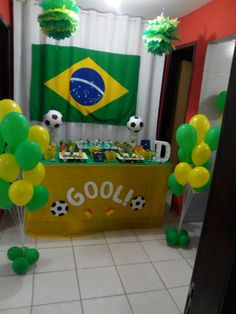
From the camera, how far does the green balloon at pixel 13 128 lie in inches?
71.9

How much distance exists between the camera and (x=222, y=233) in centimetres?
82

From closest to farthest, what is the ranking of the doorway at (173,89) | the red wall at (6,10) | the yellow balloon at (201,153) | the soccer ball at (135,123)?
the yellow balloon at (201,153) → the red wall at (6,10) → the soccer ball at (135,123) → the doorway at (173,89)

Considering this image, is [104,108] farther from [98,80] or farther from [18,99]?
[18,99]

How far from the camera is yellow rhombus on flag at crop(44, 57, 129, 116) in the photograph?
135 inches

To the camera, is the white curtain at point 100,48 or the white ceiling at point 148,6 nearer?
the white ceiling at point 148,6

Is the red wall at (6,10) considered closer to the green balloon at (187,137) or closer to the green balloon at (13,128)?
the green balloon at (13,128)

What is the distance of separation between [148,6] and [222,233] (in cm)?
305

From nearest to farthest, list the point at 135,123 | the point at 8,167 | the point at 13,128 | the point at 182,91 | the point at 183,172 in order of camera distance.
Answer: the point at 13,128 < the point at 8,167 < the point at 183,172 < the point at 135,123 < the point at 182,91

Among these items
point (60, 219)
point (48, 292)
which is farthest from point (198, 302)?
point (60, 219)

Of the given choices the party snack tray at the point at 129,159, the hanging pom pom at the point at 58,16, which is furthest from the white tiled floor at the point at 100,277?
the hanging pom pom at the point at 58,16

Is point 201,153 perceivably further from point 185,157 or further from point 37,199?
point 37,199

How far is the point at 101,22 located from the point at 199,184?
2.38 metres

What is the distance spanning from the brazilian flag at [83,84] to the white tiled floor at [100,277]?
158 cm

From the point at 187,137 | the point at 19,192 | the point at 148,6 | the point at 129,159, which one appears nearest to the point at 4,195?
the point at 19,192
